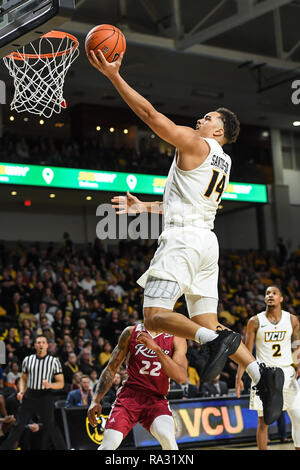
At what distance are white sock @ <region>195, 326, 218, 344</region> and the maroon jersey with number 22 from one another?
4.91 feet

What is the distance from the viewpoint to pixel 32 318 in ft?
49.8

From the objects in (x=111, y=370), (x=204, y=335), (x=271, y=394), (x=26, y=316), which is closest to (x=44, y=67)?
(x=111, y=370)

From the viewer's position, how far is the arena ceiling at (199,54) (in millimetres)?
17266

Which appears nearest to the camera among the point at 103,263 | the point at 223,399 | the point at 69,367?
the point at 223,399

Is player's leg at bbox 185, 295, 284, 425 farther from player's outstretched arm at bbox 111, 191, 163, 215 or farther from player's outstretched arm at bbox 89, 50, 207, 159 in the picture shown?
player's outstretched arm at bbox 89, 50, 207, 159

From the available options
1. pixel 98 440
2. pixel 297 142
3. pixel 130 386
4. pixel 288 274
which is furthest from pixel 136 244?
pixel 130 386

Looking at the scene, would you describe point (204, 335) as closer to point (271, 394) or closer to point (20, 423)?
point (271, 394)

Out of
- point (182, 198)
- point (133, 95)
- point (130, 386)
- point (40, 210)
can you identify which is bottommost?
point (130, 386)

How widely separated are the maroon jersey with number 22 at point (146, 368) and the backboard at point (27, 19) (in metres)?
2.77

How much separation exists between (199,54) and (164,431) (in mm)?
14743

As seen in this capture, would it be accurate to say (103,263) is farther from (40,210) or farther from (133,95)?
(133,95)

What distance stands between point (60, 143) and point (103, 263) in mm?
3988

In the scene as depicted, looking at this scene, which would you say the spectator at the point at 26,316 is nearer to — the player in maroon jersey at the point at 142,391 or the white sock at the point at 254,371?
the player in maroon jersey at the point at 142,391

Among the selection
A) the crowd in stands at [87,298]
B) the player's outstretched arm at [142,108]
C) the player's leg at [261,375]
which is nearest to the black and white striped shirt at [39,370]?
the crowd in stands at [87,298]
